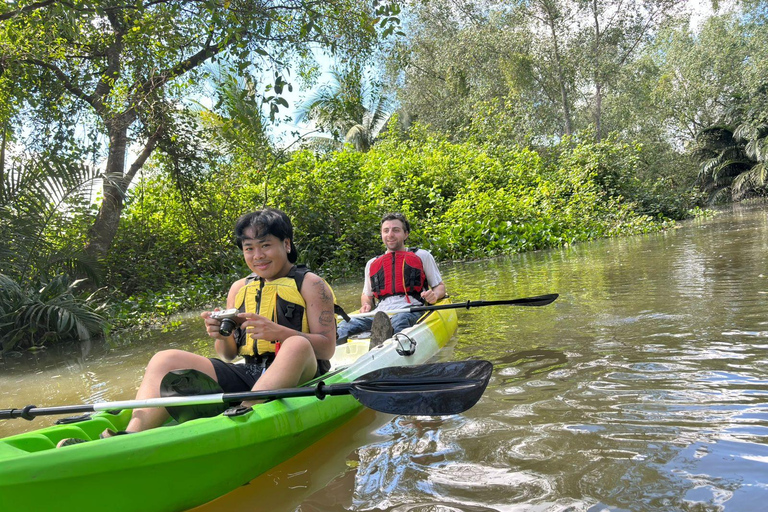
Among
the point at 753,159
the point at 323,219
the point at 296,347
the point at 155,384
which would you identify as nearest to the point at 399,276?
the point at 296,347

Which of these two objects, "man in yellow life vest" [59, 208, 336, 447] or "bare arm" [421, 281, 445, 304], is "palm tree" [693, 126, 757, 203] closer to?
"bare arm" [421, 281, 445, 304]

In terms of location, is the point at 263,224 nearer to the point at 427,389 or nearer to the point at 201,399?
the point at 201,399

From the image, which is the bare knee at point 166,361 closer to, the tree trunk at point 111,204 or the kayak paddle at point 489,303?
the kayak paddle at point 489,303

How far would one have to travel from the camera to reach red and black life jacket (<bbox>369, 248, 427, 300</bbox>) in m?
5.50

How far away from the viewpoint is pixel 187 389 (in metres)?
2.62

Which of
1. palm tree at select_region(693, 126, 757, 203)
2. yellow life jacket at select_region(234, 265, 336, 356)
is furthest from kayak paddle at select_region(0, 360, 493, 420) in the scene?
palm tree at select_region(693, 126, 757, 203)

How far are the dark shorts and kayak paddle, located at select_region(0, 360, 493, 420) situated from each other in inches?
7.0

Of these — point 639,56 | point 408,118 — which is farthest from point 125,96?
point 639,56

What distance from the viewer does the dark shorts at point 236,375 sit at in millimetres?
2930

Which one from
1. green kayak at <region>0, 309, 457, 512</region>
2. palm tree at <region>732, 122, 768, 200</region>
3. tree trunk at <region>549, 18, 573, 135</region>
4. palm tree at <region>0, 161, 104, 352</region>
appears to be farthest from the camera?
palm tree at <region>732, 122, 768, 200</region>

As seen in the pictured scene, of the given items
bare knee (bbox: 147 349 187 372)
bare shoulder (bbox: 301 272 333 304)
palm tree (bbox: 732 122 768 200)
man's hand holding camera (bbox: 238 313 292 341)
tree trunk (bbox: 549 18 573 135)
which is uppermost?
tree trunk (bbox: 549 18 573 135)

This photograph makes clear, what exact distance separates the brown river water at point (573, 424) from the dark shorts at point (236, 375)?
18.5 inches

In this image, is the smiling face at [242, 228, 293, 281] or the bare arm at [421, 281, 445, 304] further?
the bare arm at [421, 281, 445, 304]

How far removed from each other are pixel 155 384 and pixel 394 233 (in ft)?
10.2
